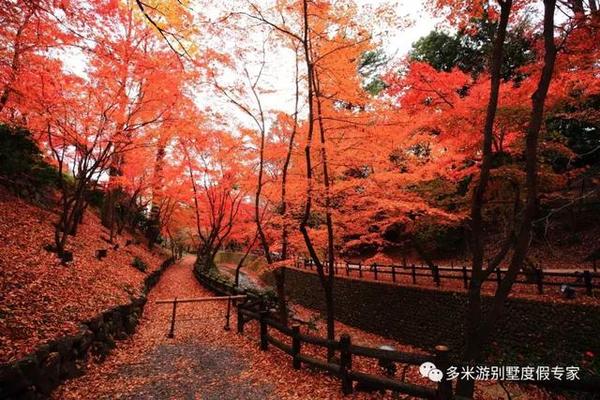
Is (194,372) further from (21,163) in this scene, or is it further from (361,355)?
(21,163)

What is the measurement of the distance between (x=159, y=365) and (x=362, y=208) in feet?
25.8

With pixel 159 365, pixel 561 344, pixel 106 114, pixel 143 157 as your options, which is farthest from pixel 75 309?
pixel 561 344

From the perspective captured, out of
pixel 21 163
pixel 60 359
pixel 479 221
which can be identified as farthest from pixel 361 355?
pixel 21 163

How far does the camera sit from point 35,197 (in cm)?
1238

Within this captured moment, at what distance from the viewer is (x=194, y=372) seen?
6613mm

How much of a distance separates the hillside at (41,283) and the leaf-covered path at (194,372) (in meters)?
1.08

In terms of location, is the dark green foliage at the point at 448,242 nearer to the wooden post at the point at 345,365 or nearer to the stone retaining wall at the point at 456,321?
the stone retaining wall at the point at 456,321

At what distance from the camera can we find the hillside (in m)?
5.24

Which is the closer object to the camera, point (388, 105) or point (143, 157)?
point (388, 105)

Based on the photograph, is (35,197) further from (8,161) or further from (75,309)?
(75,309)

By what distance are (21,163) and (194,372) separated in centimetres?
1086

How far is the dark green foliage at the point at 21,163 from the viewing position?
11.1 m

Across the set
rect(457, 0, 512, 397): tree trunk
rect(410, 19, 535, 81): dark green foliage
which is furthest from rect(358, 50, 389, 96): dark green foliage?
rect(457, 0, 512, 397): tree trunk

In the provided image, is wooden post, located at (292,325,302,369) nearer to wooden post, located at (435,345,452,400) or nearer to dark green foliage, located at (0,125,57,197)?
wooden post, located at (435,345,452,400)
